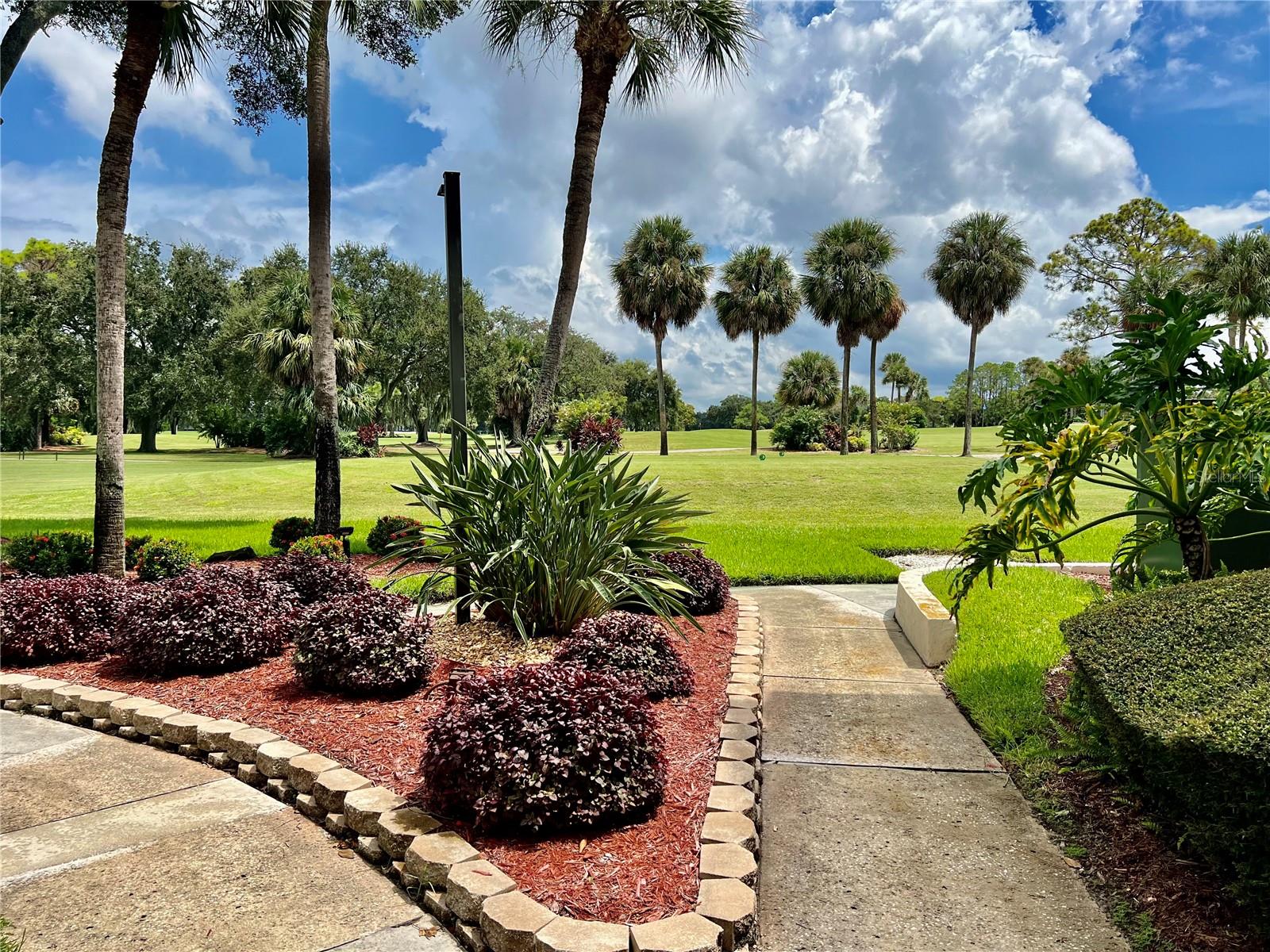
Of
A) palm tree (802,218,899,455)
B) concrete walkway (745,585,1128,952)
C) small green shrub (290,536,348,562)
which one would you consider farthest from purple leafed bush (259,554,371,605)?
palm tree (802,218,899,455)

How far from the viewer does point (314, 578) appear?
596cm

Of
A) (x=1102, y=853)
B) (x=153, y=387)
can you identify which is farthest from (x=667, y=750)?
(x=153, y=387)

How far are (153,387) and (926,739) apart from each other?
37233 millimetres

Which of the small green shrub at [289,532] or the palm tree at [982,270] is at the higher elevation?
the palm tree at [982,270]

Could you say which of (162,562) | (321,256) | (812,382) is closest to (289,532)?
(162,562)

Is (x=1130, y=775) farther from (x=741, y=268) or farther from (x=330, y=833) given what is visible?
(x=741, y=268)

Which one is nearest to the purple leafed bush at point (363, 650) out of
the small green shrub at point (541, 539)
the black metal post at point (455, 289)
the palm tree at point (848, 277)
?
the small green shrub at point (541, 539)

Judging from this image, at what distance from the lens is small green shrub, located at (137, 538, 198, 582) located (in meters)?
7.52

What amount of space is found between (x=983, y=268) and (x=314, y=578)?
110ft

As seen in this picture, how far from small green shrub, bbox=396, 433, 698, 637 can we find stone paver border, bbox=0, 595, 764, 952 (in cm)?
111

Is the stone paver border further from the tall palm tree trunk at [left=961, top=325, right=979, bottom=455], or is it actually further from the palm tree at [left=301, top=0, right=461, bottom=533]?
the tall palm tree trunk at [left=961, top=325, right=979, bottom=455]

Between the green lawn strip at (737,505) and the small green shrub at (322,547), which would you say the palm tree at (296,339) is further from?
the small green shrub at (322,547)

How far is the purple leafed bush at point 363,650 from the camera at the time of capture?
4031 mm

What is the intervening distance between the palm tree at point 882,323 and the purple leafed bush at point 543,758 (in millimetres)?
31709
